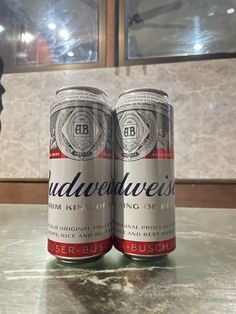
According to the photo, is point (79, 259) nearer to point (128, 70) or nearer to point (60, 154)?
point (60, 154)

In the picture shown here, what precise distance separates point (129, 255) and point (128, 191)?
11cm

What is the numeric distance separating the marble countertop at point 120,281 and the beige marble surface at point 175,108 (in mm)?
494

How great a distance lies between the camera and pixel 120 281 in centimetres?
36

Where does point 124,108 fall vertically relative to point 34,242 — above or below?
above

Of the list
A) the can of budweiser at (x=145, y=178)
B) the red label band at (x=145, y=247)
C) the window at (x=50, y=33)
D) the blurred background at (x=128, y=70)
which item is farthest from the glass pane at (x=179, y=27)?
the red label band at (x=145, y=247)

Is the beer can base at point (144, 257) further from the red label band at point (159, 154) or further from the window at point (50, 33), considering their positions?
the window at point (50, 33)

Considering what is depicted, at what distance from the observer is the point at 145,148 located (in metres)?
0.40

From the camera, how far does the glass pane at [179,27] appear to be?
3.50 ft

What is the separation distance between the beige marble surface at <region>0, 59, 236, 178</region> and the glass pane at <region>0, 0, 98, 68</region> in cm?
10

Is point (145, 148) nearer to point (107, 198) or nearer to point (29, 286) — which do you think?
point (107, 198)

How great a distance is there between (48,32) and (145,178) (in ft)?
3.45

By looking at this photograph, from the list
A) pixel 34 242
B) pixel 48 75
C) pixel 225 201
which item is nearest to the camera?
pixel 34 242

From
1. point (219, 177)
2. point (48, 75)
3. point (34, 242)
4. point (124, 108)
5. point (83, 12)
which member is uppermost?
point (83, 12)

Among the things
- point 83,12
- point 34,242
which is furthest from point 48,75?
point 34,242
